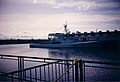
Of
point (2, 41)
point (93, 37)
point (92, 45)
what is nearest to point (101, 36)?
point (93, 37)

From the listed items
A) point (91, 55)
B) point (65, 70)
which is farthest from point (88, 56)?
point (65, 70)

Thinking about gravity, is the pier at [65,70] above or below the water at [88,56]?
above

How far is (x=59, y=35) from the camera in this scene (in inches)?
2482

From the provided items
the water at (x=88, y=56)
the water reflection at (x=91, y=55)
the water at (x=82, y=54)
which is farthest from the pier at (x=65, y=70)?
the water reflection at (x=91, y=55)

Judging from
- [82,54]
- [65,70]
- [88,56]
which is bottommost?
[82,54]

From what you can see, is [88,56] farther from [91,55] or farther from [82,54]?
[82,54]

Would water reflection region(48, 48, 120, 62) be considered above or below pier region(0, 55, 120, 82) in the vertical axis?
below

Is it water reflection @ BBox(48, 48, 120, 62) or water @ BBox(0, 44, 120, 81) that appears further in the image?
water reflection @ BBox(48, 48, 120, 62)

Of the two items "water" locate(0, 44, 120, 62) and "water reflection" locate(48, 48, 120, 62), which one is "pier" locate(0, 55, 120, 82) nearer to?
"water" locate(0, 44, 120, 62)

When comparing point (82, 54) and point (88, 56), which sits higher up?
point (88, 56)

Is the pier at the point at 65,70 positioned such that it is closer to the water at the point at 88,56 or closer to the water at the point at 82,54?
the water at the point at 88,56

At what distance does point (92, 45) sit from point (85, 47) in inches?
101

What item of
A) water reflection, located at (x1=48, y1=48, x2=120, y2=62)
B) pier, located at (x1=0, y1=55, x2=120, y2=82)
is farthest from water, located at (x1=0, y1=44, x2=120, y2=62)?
pier, located at (x1=0, y1=55, x2=120, y2=82)

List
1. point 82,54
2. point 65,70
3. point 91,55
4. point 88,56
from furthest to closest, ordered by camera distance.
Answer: point 82,54 → point 91,55 → point 88,56 → point 65,70
